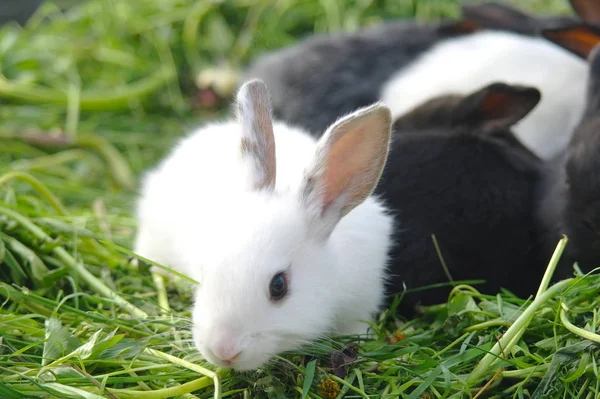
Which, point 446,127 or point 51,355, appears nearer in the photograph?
point 51,355

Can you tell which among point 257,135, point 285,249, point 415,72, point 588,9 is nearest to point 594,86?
point 588,9

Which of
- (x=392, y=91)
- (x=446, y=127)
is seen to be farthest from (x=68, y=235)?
(x=392, y=91)

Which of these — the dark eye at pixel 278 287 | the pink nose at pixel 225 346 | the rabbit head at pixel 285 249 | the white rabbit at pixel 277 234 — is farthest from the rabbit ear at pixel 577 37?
the pink nose at pixel 225 346

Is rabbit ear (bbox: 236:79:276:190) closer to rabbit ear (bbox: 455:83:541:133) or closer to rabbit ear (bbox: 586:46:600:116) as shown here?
rabbit ear (bbox: 455:83:541:133)

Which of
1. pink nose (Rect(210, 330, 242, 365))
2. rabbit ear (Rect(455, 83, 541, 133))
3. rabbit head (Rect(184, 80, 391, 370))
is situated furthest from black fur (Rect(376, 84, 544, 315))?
pink nose (Rect(210, 330, 242, 365))

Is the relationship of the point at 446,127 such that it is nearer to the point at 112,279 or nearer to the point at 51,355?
the point at 112,279

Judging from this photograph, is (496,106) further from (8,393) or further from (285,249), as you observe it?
(8,393)
